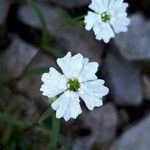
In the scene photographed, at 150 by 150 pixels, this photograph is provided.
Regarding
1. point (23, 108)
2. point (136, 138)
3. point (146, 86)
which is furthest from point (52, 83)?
point (146, 86)

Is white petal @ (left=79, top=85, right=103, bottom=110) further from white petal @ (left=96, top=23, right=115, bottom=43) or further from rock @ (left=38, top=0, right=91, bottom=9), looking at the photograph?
rock @ (left=38, top=0, right=91, bottom=9)

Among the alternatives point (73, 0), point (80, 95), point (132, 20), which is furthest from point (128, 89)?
point (80, 95)

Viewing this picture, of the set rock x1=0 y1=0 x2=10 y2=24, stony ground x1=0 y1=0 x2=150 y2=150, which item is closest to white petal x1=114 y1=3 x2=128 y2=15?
stony ground x1=0 y1=0 x2=150 y2=150

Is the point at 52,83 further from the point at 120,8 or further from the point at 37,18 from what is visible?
the point at 37,18

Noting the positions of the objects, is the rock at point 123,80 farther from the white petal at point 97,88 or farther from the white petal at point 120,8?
the white petal at point 97,88

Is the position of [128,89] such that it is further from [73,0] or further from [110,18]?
[110,18]

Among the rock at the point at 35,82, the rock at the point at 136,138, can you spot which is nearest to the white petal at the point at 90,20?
the rock at the point at 35,82
